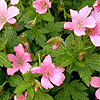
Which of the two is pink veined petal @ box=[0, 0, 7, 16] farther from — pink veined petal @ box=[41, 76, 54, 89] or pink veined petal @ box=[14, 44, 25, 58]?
pink veined petal @ box=[41, 76, 54, 89]

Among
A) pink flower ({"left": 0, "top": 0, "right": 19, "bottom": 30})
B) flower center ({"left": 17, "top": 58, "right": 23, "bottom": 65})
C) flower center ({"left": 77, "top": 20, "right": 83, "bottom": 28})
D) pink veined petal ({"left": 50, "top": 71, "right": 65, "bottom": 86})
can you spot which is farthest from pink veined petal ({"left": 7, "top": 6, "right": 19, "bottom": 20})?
pink veined petal ({"left": 50, "top": 71, "right": 65, "bottom": 86})

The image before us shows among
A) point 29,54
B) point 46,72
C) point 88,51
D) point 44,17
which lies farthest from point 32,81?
point 44,17

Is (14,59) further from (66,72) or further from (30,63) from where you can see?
(66,72)

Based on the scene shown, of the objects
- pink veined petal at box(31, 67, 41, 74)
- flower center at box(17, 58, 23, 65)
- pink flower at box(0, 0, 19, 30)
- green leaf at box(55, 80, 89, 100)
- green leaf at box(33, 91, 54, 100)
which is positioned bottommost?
green leaf at box(55, 80, 89, 100)

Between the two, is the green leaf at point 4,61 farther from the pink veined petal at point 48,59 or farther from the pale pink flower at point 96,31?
the pale pink flower at point 96,31

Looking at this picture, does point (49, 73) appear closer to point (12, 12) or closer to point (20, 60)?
point (20, 60)

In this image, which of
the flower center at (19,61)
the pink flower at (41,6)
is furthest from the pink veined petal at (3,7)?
the flower center at (19,61)
